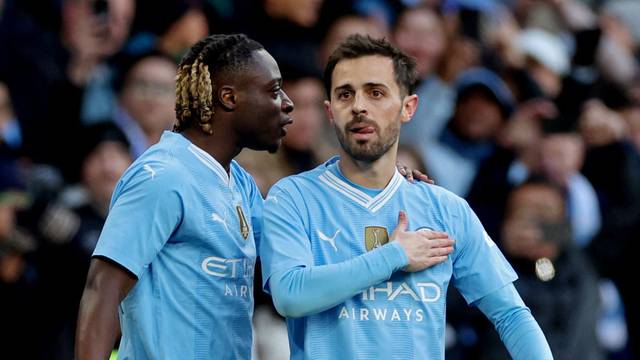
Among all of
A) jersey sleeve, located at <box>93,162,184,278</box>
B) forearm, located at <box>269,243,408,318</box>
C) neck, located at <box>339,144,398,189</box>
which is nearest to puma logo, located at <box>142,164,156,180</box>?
jersey sleeve, located at <box>93,162,184,278</box>

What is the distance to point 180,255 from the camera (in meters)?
4.43

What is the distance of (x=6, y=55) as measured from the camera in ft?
24.9

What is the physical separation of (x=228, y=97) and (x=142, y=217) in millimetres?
622

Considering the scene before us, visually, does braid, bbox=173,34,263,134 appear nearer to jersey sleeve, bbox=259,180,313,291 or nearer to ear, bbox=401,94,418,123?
jersey sleeve, bbox=259,180,313,291

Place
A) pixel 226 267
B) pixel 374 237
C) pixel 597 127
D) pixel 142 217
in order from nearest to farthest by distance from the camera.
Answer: pixel 142 217 < pixel 374 237 < pixel 226 267 < pixel 597 127

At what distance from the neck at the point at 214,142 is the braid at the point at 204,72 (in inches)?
0.9

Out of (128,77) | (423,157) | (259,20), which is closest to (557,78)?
(423,157)

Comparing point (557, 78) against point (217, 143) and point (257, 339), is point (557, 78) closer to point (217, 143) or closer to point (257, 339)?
point (257, 339)

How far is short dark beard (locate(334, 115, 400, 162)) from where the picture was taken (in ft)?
14.6

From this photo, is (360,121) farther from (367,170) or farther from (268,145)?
(268,145)

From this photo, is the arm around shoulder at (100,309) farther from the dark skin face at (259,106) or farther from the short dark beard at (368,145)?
the short dark beard at (368,145)

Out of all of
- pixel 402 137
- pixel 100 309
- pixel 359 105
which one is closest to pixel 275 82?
pixel 359 105

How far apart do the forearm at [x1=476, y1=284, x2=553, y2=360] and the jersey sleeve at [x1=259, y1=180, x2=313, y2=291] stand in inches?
28.6

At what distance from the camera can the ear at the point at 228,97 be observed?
4.63 meters
